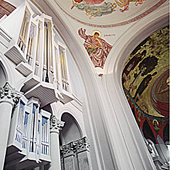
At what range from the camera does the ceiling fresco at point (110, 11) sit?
7.53 m

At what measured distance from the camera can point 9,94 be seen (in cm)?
276

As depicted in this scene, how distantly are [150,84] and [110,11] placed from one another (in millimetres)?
4509

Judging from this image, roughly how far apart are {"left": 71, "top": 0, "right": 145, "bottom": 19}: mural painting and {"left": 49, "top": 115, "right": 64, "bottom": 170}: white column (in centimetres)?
561

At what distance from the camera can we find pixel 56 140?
3.51 meters

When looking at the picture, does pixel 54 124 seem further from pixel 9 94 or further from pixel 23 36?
pixel 23 36

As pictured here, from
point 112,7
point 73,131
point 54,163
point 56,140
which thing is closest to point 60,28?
point 112,7

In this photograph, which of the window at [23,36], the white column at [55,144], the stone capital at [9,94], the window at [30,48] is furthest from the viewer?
the window at [30,48]

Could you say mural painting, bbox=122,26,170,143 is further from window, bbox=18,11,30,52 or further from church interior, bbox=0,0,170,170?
window, bbox=18,11,30,52

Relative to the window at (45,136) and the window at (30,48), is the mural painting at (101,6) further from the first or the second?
the window at (45,136)

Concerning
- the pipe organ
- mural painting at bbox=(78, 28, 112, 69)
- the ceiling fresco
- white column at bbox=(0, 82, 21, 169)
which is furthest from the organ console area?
the ceiling fresco

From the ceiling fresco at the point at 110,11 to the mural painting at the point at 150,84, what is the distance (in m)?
1.11

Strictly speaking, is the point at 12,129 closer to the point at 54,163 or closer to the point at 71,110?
the point at 54,163

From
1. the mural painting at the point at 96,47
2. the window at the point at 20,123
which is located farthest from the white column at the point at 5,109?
the mural painting at the point at 96,47

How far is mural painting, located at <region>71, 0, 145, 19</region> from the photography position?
771 cm
